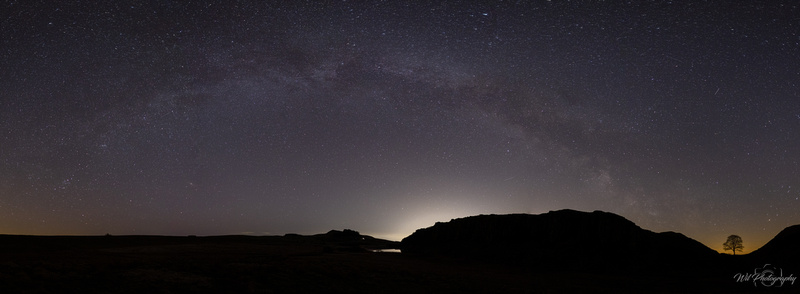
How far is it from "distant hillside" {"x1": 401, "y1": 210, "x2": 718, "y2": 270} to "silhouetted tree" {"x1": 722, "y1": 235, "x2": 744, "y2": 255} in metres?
36.0

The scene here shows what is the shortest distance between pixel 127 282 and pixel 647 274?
1508 inches

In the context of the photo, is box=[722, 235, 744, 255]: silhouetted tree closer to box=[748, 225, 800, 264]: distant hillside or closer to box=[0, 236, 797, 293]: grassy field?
box=[748, 225, 800, 264]: distant hillside

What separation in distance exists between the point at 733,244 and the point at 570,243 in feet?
152

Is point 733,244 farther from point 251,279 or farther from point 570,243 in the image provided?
point 251,279

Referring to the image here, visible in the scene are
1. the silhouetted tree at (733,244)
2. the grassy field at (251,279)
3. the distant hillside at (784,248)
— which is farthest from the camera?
the silhouetted tree at (733,244)

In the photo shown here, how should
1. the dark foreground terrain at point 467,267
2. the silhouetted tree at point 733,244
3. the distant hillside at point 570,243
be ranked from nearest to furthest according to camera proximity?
the dark foreground terrain at point 467,267, the distant hillside at point 570,243, the silhouetted tree at point 733,244

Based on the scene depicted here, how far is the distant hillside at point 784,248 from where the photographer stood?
30766 mm

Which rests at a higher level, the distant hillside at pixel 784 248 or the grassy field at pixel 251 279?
the distant hillside at pixel 784 248

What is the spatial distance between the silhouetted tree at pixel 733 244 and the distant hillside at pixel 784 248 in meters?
39.2

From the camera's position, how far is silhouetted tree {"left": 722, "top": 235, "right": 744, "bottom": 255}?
216ft

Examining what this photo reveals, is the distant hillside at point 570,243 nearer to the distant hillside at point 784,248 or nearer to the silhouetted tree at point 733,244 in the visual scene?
the distant hillside at point 784,248

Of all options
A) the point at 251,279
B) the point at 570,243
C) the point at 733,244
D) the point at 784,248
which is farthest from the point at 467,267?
the point at 733,244

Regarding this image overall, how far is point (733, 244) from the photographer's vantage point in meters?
66.1

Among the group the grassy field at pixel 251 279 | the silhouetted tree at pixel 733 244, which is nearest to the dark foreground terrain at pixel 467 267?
the grassy field at pixel 251 279
